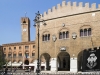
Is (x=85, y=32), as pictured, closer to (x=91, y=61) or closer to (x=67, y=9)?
(x=67, y=9)

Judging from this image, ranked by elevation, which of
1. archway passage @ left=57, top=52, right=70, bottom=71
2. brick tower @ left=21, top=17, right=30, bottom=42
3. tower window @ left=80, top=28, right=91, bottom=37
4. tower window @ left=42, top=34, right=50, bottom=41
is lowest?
archway passage @ left=57, top=52, right=70, bottom=71

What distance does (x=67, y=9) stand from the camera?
137ft

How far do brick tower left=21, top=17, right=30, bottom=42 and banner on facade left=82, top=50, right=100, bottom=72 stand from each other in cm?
5053

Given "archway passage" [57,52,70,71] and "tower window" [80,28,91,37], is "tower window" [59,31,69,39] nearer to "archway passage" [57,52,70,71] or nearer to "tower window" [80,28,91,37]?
"tower window" [80,28,91,37]

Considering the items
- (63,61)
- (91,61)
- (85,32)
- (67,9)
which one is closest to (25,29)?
(63,61)

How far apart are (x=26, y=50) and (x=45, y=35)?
98.2 feet

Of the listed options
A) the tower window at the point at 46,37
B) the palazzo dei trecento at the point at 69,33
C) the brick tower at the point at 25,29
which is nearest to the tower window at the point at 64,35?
the palazzo dei trecento at the point at 69,33

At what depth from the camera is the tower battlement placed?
39.4 metres

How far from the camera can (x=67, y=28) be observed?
135 feet

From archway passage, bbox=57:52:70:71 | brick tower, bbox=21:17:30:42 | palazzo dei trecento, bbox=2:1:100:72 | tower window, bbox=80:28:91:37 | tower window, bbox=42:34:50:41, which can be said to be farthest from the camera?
brick tower, bbox=21:17:30:42

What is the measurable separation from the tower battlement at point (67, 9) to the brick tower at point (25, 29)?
1453 inches

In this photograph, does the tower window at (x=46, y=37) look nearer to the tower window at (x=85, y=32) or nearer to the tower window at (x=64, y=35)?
the tower window at (x=64, y=35)

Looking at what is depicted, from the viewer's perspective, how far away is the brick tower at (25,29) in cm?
8138

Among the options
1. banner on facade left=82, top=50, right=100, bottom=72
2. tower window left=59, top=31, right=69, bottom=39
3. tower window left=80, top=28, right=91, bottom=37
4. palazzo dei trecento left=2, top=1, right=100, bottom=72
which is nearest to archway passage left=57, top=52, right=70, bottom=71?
palazzo dei trecento left=2, top=1, right=100, bottom=72
